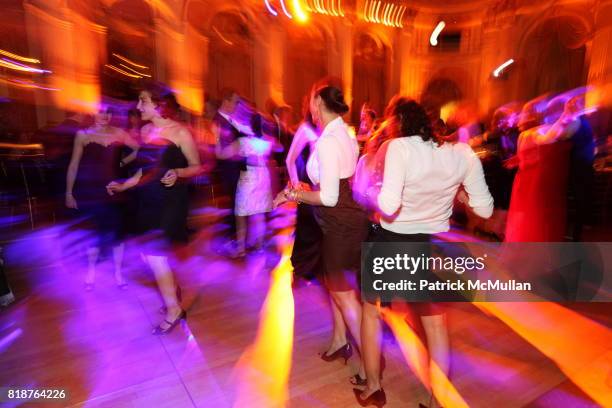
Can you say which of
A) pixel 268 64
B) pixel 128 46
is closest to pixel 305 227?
pixel 128 46

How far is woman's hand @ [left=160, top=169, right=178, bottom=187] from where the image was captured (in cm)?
255

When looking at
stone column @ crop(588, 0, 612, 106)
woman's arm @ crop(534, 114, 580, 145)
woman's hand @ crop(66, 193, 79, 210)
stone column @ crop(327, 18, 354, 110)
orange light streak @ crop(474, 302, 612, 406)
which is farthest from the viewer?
stone column @ crop(327, 18, 354, 110)

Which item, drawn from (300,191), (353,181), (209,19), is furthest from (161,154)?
(209,19)

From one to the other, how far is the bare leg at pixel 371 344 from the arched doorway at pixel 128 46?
763cm

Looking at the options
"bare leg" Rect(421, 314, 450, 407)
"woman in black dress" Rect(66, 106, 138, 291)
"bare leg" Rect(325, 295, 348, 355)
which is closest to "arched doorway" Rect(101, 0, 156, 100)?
"woman in black dress" Rect(66, 106, 138, 291)

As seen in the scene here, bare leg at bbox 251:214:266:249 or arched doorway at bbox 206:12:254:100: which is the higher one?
arched doorway at bbox 206:12:254:100

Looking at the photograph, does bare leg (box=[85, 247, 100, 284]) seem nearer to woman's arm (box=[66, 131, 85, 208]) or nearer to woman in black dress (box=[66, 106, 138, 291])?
woman in black dress (box=[66, 106, 138, 291])

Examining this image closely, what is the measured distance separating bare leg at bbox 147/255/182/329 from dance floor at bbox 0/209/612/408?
0.12 metres

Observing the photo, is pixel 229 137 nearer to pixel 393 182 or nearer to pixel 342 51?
pixel 393 182

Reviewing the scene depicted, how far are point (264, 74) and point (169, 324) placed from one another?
8651mm

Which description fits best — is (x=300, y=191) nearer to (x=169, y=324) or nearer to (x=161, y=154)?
(x=161, y=154)

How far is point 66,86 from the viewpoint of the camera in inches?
295

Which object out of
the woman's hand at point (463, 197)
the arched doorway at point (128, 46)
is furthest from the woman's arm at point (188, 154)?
the arched doorway at point (128, 46)

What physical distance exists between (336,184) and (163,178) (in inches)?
50.7
